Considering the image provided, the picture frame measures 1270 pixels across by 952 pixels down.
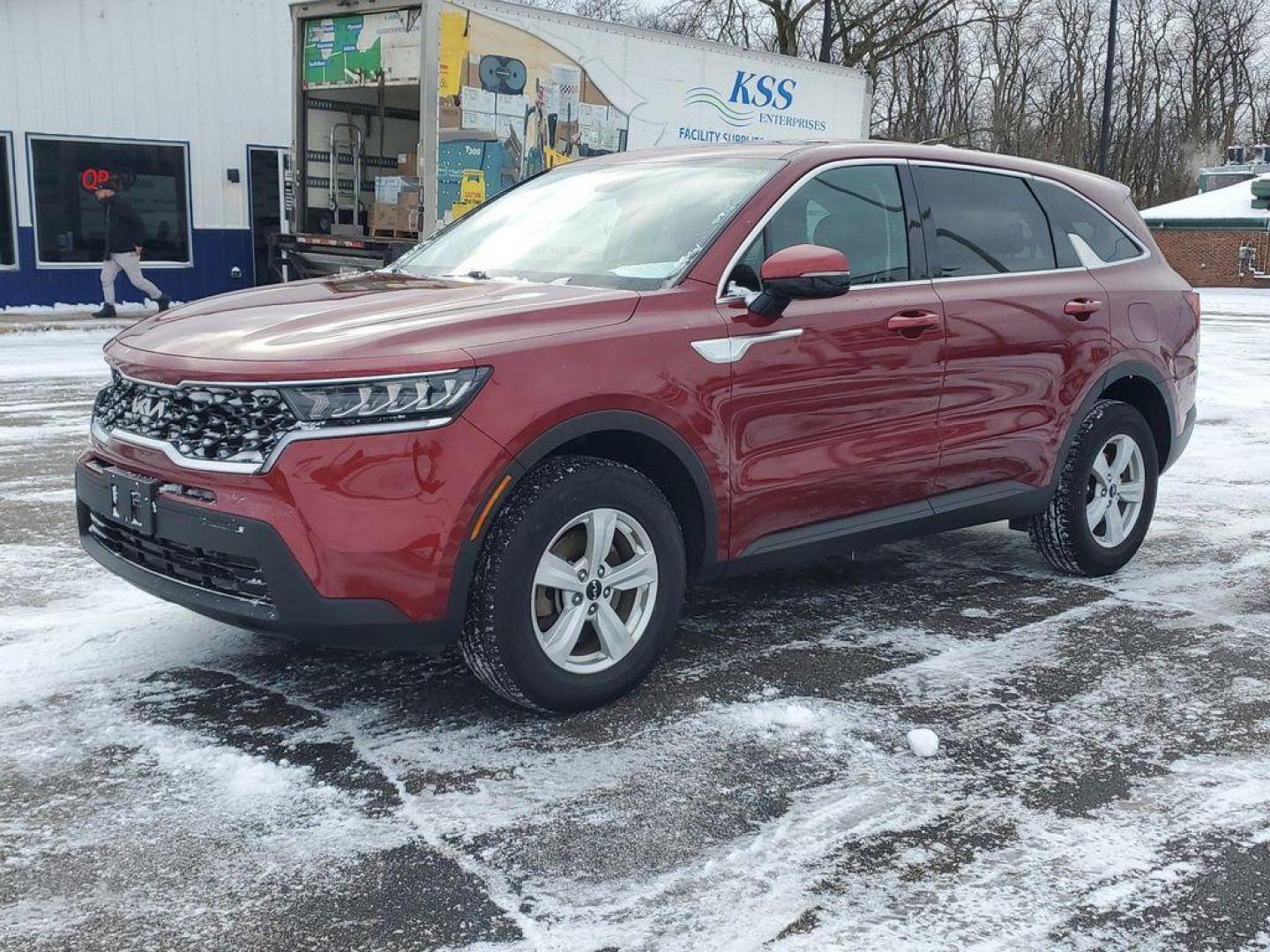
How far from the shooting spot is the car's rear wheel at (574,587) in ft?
12.0

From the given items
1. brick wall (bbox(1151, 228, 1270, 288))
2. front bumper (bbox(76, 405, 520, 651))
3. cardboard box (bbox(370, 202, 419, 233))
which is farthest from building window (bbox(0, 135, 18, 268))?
brick wall (bbox(1151, 228, 1270, 288))

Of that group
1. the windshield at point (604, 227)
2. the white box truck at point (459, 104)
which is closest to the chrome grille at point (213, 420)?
the windshield at point (604, 227)

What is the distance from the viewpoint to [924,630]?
4.94 m

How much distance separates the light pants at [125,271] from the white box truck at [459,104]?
2.56m

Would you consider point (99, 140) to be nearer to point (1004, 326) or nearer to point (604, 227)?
point (604, 227)

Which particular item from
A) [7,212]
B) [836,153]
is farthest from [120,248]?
[836,153]

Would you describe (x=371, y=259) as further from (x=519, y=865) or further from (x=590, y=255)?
(x=519, y=865)

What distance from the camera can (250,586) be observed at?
3.55 m

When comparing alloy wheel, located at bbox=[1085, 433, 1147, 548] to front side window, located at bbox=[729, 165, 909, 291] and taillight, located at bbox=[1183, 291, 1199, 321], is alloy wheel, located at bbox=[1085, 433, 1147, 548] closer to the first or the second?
taillight, located at bbox=[1183, 291, 1199, 321]

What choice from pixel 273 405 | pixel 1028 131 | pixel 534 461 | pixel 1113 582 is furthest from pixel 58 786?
pixel 1028 131

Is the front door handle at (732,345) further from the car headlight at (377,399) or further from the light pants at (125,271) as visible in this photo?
the light pants at (125,271)

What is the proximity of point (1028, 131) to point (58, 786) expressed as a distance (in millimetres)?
54716

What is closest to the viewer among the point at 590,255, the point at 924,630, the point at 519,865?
the point at 519,865

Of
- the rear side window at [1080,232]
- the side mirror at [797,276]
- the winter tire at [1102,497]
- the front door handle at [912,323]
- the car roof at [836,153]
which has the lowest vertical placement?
the winter tire at [1102,497]
